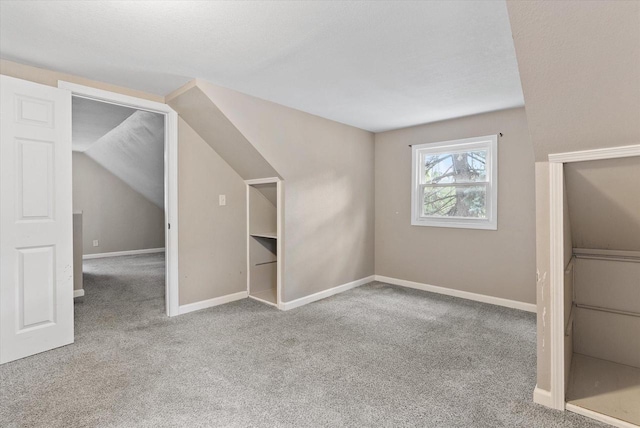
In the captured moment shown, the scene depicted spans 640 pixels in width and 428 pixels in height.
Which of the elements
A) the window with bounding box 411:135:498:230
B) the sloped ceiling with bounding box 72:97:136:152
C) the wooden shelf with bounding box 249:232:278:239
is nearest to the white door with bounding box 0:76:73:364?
the sloped ceiling with bounding box 72:97:136:152

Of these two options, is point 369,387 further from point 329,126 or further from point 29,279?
point 329,126

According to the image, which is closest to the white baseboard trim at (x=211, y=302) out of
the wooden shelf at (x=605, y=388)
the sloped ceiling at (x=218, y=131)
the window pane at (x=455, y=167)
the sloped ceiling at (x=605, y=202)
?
the sloped ceiling at (x=218, y=131)

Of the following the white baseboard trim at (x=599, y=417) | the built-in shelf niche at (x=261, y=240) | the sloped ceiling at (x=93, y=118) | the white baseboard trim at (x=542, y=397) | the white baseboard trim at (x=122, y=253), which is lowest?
the white baseboard trim at (x=599, y=417)

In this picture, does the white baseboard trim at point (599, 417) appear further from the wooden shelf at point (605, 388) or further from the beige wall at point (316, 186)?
the beige wall at point (316, 186)

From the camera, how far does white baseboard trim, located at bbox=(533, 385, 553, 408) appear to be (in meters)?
1.83

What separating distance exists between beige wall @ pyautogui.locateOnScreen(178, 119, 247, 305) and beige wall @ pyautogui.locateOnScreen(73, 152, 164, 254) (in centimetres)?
455

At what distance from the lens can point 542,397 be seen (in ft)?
6.06

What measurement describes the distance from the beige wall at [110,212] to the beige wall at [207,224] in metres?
4.55

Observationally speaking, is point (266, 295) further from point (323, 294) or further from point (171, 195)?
point (171, 195)

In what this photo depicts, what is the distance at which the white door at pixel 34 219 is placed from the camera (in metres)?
2.31

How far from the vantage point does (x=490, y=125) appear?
3.67 meters

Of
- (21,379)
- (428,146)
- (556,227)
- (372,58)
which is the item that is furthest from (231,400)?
(428,146)

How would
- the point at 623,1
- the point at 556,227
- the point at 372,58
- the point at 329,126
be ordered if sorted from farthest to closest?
the point at 329,126, the point at 372,58, the point at 556,227, the point at 623,1

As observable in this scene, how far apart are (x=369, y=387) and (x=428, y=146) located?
120 inches
